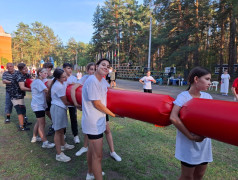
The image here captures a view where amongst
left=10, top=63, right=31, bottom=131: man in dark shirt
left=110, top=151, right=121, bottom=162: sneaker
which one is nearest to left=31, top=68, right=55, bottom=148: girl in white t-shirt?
left=10, top=63, right=31, bottom=131: man in dark shirt

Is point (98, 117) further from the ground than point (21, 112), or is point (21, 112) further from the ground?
point (98, 117)

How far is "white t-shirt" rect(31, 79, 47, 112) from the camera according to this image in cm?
354

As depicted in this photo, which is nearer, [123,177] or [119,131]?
[123,177]

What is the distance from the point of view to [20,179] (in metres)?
2.65

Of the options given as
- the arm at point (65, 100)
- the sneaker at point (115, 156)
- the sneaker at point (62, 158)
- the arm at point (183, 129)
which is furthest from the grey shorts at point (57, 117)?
the arm at point (183, 129)

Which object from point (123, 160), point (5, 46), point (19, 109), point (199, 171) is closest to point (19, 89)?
point (19, 109)

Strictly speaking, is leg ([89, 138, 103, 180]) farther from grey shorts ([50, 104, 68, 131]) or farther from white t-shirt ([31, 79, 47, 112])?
white t-shirt ([31, 79, 47, 112])

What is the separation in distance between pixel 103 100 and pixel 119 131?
8.60 feet

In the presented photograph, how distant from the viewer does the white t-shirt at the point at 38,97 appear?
11.6 ft

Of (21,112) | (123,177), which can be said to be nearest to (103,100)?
(123,177)

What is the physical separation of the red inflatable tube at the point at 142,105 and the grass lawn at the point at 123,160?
1285mm

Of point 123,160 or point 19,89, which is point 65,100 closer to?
point 123,160

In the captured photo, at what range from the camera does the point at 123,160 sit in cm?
318

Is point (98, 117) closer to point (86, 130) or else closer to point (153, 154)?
point (86, 130)
